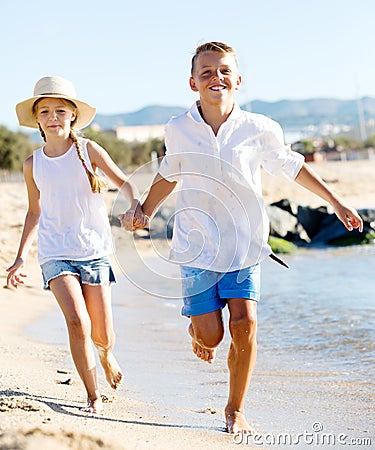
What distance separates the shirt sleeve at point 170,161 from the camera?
4.28 meters

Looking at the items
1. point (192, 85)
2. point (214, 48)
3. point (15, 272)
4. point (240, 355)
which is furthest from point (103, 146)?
point (240, 355)

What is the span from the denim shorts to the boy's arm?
1.13 m

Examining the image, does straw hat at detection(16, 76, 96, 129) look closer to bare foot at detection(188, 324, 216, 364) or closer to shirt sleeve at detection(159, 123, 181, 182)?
shirt sleeve at detection(159, 123, 181, 182)

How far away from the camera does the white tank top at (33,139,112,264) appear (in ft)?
14.5

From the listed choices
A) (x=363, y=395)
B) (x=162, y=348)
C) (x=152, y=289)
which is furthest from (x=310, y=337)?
(x=152, y=289)

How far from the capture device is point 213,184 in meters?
4.20

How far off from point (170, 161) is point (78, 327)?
0.97m

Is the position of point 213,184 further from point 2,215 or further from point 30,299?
point 2,215

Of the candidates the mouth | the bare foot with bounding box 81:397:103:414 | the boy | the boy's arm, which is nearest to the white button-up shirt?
the boy

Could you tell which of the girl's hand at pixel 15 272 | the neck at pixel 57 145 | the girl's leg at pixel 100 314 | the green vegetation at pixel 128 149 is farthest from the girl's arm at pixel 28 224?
the green vegetation at pixel 128 149

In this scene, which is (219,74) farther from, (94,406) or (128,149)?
(128,149)

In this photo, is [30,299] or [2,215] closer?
[30,299]

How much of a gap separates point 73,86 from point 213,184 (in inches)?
43.3

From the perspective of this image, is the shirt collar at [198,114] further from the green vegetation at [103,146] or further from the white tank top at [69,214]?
the green vegetation at [103,146]
